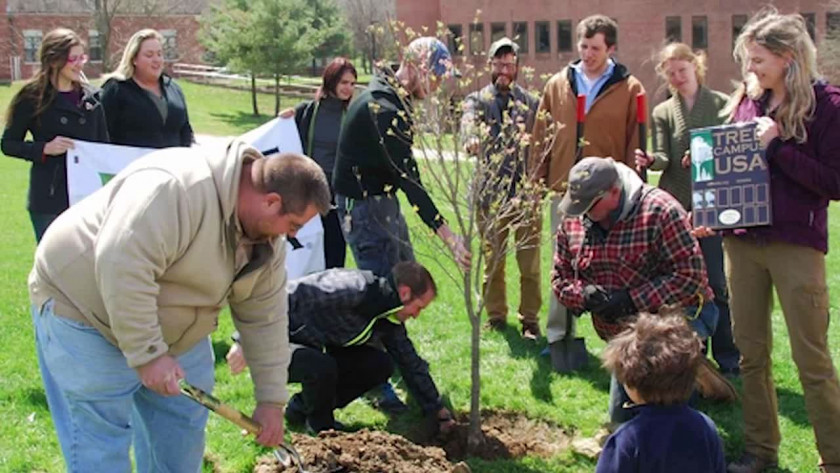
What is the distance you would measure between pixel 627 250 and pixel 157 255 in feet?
8.69

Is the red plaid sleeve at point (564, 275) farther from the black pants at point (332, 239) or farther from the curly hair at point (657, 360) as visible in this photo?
the black pants at point (332, 239)

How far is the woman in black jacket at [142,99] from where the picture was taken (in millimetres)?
6984

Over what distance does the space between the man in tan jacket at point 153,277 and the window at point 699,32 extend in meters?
42.0

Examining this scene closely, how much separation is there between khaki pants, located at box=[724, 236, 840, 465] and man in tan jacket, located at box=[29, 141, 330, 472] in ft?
8.12

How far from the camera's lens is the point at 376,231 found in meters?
6.24

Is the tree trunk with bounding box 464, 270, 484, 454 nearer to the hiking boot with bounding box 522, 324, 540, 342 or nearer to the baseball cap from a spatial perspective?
the baseball cap

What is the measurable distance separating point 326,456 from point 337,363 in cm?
98

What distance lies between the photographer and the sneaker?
615 centimetres

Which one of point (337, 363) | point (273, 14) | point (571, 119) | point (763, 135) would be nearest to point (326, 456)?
point (337, 363)

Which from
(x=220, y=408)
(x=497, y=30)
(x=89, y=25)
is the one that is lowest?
(x=220, y=408)

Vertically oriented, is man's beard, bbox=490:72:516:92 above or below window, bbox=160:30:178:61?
below

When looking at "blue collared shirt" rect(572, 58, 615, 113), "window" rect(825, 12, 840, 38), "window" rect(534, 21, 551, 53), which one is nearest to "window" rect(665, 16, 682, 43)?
"window" rect(534, 21, 551, 53)

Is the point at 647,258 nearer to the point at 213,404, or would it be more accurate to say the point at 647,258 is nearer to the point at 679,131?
the point at 679,131

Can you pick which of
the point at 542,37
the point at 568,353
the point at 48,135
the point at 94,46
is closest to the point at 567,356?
the point at 568,353
